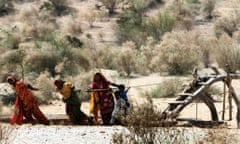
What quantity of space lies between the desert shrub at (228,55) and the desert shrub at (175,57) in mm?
1051

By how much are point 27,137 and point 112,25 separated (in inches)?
1069

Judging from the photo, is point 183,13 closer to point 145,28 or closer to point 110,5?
point 145,28

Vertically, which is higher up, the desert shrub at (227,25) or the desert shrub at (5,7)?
the desert shrub at (5,7)

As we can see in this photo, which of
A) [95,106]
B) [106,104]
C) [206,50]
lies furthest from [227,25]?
[95,106]

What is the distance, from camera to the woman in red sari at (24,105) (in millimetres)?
14815

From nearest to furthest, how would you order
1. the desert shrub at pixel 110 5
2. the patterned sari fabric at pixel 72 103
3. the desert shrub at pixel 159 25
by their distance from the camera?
the patterned sari fabric at pixel 72 103 < the desert shrub at pixel 159 25 < the desert shrub at pixel 110 5

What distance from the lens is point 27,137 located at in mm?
13492

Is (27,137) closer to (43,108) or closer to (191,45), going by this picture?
(43,108)

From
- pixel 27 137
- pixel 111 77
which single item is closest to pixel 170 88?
pixel 111 77

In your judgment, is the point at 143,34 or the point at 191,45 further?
the point at 143,34

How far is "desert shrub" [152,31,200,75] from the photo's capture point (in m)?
29.9

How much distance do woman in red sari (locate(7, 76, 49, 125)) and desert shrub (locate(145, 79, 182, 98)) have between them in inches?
390

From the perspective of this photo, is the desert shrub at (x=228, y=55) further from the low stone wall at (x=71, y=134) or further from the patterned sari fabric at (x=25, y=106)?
the low stone wall at (x=71, y=134)

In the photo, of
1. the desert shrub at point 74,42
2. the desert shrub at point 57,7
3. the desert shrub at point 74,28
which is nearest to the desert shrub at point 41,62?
the desert shrub at point 74,42
